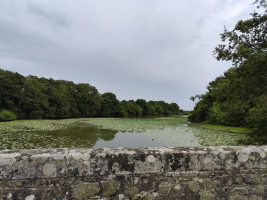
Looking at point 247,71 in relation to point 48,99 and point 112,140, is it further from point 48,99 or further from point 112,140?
point 48,99

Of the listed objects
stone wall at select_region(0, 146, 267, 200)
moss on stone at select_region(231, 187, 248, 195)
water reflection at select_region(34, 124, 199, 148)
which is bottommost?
water reflection at select_region(34, 124, 199, 148)

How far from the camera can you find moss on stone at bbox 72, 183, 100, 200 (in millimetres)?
1677

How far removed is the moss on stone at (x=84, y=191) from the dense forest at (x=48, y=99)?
32.6 meters

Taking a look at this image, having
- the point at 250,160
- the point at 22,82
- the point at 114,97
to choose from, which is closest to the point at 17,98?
the point at 22,82

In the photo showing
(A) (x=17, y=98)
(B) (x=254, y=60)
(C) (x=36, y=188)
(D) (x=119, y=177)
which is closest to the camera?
(C) (x=36, y=188)

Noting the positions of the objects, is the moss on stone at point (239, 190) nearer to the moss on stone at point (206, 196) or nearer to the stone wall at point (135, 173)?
the stone wall at point (135, 173)

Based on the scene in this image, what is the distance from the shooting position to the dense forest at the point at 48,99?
31172 mm

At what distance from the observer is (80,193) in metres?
1.68

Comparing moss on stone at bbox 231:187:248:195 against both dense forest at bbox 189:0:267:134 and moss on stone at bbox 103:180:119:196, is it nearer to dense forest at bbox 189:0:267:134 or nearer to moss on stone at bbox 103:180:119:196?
moss on stone at bbox 103:180:119:196

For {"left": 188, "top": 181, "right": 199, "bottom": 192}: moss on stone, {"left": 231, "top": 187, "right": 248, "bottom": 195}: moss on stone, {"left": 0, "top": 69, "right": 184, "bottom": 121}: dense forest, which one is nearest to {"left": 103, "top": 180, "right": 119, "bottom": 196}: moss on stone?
{"left": 188, "top": 181, "right": 199, "bottom": 192}: moss on stone

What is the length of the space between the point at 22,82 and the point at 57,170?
40.1 m

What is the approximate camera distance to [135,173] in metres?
1.77

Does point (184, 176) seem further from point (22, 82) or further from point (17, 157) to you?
point (22, 82)

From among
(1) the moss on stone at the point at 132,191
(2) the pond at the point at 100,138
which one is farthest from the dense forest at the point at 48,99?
(1) the moss on stone at the point at 132,191
